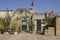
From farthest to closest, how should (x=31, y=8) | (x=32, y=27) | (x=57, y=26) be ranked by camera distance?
(x=31, y=8) → (x=32, y=27) → (x=57, y=26)

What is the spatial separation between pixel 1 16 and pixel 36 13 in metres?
5.79

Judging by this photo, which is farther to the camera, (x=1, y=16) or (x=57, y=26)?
(x=1, y=16)

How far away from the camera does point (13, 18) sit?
100.0 feet

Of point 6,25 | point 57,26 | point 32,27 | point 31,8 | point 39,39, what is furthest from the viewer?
point 31,8

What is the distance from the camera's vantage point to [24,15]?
30.7 meters

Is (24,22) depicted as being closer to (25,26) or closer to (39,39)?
(25,26)

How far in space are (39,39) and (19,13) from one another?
44.6 feet

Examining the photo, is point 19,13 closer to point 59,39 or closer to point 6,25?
point 6,25

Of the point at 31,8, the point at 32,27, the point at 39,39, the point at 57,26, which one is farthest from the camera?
the point at 31,8

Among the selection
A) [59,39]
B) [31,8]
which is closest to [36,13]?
[31,8]

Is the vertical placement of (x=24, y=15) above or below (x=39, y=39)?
above

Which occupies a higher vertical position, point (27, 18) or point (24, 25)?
point (27, 18)

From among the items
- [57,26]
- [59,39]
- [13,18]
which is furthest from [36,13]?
[59,39]

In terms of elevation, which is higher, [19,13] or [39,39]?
[19,13]
